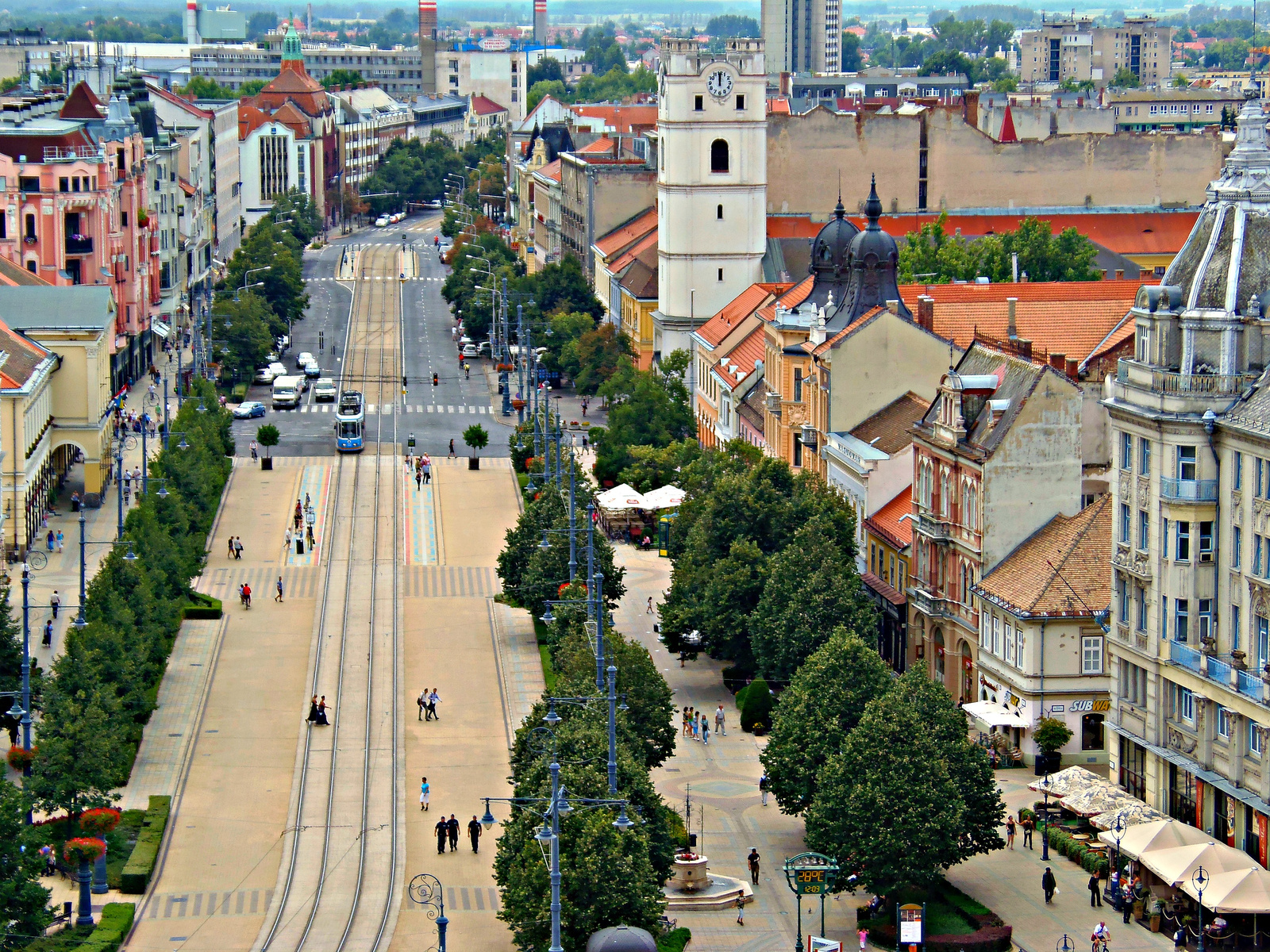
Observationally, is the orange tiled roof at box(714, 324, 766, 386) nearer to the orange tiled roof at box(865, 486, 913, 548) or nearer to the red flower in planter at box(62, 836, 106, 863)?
the orange tiled roof at box(865, 486, 913, 548)

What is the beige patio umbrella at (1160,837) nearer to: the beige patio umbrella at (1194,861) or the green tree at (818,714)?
the beige patio umbrella at (1194,861)

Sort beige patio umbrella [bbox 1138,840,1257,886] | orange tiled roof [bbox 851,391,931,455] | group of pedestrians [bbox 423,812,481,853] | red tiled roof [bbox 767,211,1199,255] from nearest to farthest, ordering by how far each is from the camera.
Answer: beige patio umbrella [bbox 1138,840,1257,886] → group of pedestrians [bbox 423,812,481,853] → orange tiled roof [bbox 851,391,931,455] → red tiled roof [bbox 767,211,1199,255]

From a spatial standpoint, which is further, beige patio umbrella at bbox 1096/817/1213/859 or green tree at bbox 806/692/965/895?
beige patio umbrella at bbox 1096/817/1213/859

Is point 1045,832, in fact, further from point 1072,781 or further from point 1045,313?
point 1045,313


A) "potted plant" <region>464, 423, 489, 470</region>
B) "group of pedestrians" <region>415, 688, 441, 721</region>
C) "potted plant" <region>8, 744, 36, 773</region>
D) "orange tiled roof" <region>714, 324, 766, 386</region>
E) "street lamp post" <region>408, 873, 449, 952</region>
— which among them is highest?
"orange tiled roof" <region>714, 324, 766, 386</region>

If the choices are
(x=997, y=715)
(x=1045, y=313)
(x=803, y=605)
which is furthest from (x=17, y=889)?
(x=1045, y=313)

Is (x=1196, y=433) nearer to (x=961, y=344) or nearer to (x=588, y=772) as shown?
(x=588, y=772)

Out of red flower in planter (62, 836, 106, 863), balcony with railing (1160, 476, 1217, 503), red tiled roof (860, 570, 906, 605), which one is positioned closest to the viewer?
red flower in planter (62, 836, 106, 863)

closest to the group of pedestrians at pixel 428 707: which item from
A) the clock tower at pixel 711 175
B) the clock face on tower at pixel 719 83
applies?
the clock tower at pixel 711 175

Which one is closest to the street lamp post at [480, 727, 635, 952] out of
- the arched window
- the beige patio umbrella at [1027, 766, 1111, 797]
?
the beige patio umbrella at [1027, 766, 1111, 797]
